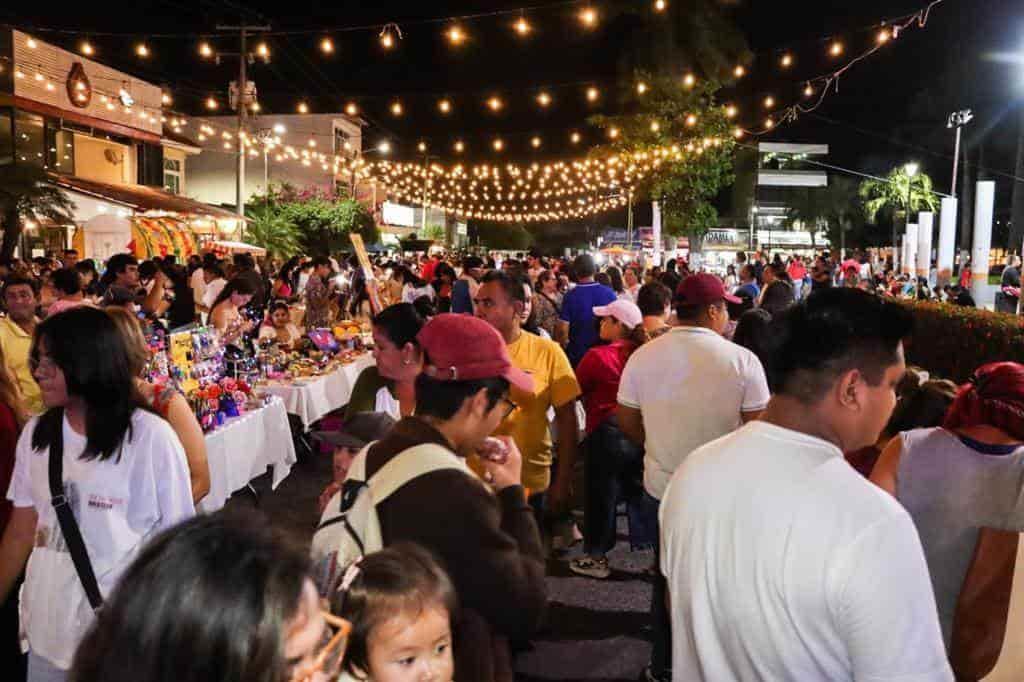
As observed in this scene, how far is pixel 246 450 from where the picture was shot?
237 inches

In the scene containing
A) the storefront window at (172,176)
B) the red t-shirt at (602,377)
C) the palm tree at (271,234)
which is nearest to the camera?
the red t-shirt at (602,377)

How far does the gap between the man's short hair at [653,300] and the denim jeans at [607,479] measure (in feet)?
2.71

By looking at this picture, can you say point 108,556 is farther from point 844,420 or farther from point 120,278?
point 120,278

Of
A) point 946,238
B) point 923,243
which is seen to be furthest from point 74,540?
point 923,243

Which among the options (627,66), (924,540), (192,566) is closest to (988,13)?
(627,66)

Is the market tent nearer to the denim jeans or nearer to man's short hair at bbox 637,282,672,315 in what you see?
man's short hair at bbox 637,282,672,315

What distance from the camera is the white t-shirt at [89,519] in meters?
2.42

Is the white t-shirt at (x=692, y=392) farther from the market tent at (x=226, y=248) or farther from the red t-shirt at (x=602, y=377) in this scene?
the market tent at (x=226, y=248)

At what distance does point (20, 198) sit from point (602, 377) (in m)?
15.8

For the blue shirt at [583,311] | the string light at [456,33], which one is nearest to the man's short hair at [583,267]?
the blue shirt at [583,311]

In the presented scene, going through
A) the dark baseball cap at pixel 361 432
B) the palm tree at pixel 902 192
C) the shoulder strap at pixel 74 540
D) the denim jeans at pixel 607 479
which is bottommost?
the denim jeans at pixel 607 479

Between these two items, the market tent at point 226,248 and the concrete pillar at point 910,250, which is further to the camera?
the concrete pillar at point 910,250

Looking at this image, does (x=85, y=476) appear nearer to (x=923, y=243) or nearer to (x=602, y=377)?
(x=602, y=377)

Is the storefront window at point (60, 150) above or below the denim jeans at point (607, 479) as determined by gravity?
above
